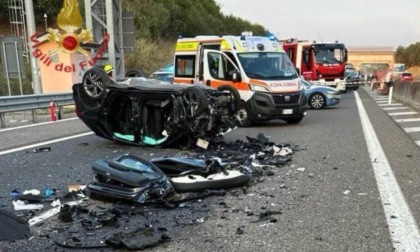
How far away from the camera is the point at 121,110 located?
358 inches

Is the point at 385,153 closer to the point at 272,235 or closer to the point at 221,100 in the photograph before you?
the point at 221,100

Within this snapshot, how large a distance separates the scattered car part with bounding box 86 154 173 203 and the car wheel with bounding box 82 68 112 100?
3.67m

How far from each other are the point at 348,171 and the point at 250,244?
10.3 feet

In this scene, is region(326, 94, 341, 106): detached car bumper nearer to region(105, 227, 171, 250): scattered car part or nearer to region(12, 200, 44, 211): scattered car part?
region(12, 200, 44, 211): scattered car part

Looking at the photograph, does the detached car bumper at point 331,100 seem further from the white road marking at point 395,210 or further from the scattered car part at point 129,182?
the scattered car part at point 129,182

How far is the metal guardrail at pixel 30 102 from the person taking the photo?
13.3 metres

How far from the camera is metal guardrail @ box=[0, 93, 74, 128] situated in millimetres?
13273

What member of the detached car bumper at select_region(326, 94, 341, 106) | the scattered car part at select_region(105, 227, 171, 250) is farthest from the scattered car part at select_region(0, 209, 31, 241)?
the detached car bumper at select_region(326, 94, 341, 106)

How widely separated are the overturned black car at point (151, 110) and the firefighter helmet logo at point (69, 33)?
436 inches

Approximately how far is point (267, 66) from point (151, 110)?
5.07 m

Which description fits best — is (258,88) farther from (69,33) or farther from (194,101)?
(69,33)

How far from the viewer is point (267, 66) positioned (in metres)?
12.8

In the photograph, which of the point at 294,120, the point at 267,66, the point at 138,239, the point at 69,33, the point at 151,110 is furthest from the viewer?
the point at 69,33

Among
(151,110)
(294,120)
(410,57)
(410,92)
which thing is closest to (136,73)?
(151,110)
